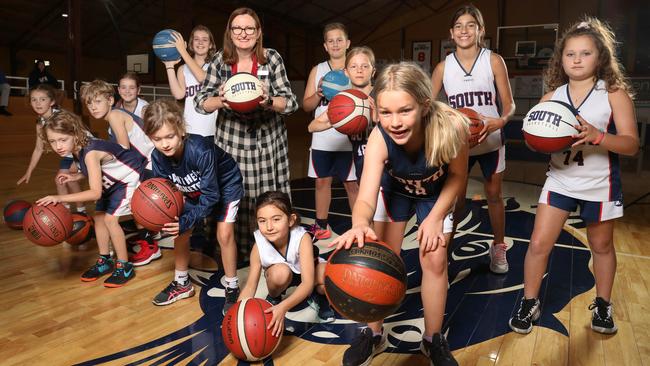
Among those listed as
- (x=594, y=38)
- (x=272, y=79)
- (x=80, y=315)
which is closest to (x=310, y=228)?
(x=272, y=79)

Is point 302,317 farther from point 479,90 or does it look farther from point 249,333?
point 479,90

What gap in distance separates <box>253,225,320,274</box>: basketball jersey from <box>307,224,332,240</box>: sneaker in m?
1.39

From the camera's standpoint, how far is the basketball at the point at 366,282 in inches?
60.4

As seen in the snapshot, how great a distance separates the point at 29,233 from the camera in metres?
2.75

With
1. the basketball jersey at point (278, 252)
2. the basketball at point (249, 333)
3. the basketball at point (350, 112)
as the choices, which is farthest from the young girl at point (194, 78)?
the basketball at point (249, 333)

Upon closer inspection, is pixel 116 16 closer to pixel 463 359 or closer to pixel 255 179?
pixel 255 179

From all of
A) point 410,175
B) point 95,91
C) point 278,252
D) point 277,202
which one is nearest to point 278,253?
point 278,252

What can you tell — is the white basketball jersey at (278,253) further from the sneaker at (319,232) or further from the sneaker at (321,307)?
the sneaker at (319,232)

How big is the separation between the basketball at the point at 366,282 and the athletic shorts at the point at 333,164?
78.6 inches

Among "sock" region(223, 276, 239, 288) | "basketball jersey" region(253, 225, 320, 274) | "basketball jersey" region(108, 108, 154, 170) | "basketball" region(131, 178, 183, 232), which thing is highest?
"basketball jersey" region(108, 108, 154, 170)

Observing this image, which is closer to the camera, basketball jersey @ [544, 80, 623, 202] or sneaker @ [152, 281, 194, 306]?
basketball jersey @ [544, 80, 623, 202]

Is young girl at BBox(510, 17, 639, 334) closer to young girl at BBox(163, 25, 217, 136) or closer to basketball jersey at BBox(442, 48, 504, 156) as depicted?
basketball jersey at BBox(442, 48, 504, 156)

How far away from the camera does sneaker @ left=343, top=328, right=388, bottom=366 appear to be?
1941 mm

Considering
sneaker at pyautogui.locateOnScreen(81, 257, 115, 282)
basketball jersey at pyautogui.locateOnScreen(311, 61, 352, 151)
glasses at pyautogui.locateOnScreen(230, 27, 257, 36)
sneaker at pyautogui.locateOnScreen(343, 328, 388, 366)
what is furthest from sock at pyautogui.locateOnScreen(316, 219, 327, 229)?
sneaker at pyautogui.locateOnScreen(343, 328, 388, 366)
